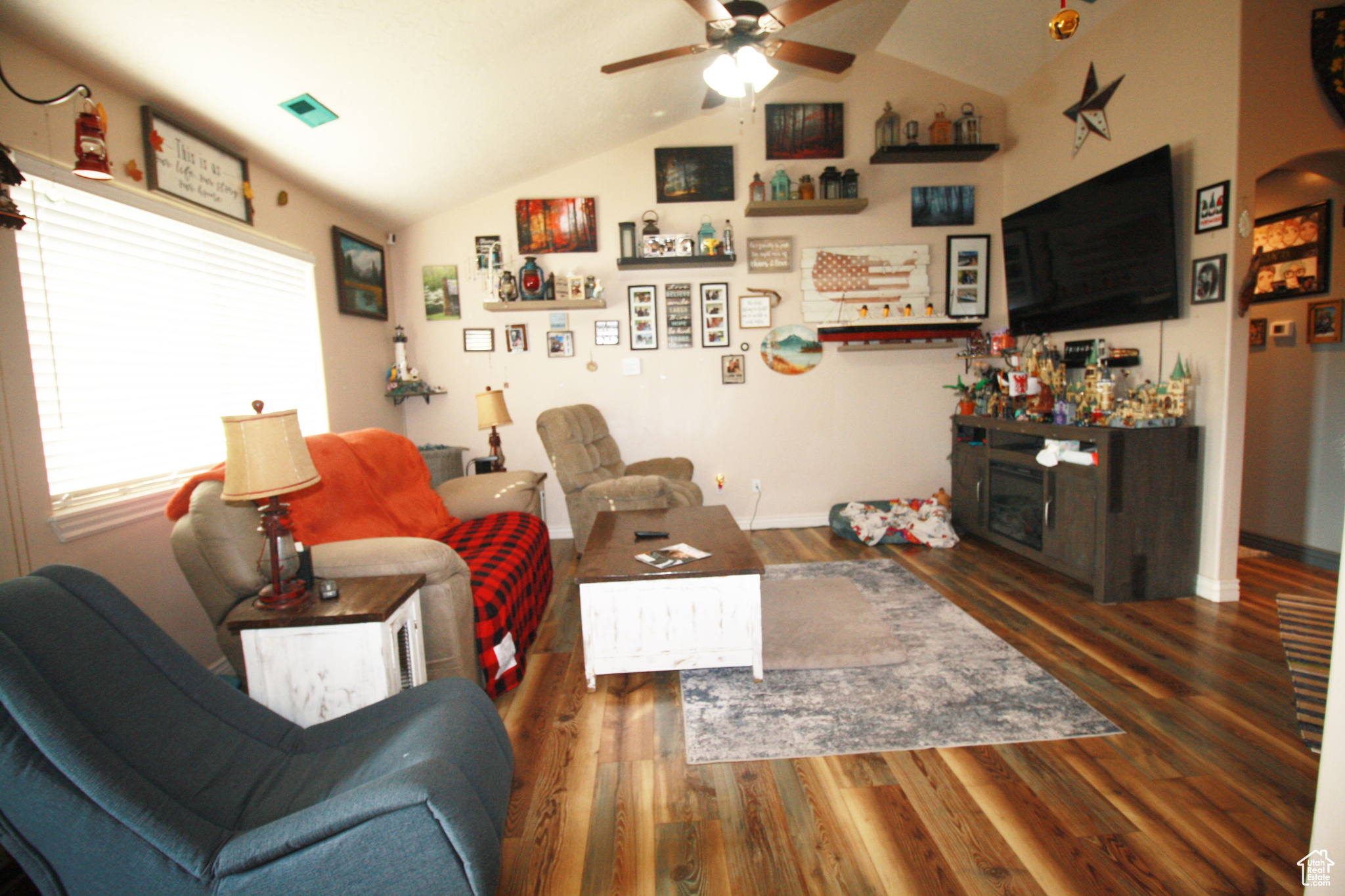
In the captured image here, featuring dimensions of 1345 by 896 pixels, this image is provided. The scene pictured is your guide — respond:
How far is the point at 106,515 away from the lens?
205cm

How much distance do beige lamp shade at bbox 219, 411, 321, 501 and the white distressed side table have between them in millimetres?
341

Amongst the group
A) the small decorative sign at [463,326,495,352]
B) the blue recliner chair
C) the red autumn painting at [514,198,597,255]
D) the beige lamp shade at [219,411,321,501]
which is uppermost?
the red autumn painting at [514,198,597,255]

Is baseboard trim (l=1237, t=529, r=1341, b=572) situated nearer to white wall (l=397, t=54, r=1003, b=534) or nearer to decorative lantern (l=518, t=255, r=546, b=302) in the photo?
white wall (l=397, t=54, r=1003, b=534)

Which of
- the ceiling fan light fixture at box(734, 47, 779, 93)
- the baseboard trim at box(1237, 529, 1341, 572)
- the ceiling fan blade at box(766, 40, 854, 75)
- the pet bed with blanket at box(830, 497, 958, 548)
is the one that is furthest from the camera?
the pet bed with blanket at box(830, 497, 958, 548)

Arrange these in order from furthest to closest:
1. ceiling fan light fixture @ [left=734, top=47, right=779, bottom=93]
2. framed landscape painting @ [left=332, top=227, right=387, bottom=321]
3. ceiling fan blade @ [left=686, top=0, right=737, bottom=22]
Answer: framed landscape painting @ [left=332, top=227, right=387, bottom=321] < ceiling fan light fixture @ [left=734, top=47, right=779, bottom=93] < ceiling fan blade @ [left=686, top=0, right=737, bottom=22]

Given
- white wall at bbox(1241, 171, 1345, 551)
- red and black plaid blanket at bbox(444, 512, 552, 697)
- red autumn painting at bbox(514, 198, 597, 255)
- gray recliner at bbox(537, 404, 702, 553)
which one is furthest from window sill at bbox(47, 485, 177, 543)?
white wall at bbox(1241, 171, 1345, 551)

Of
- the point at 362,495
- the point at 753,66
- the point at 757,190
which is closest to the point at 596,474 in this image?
the point at 362,495

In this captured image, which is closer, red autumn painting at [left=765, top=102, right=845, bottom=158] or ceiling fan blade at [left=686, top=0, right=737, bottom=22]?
ceiling fan blade at [left=686, top=0, right=737, bottom=22]

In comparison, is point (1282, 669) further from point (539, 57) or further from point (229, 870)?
point (539, 57)

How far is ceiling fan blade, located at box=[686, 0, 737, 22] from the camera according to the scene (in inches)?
86.4

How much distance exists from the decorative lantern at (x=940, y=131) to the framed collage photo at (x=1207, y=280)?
189 cm

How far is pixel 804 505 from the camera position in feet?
15.4

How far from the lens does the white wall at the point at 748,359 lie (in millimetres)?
4387

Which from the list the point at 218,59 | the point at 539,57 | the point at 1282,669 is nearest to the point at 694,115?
the point at 539,57
